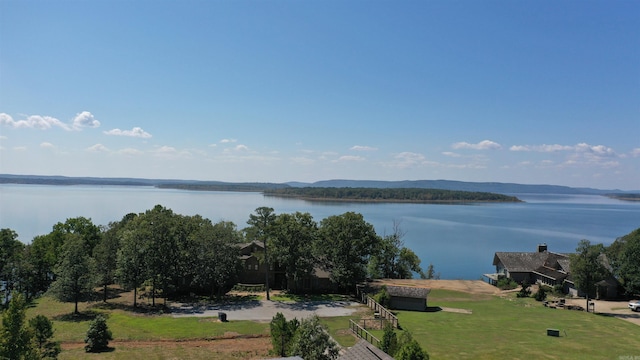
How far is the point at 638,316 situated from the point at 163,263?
145 ft

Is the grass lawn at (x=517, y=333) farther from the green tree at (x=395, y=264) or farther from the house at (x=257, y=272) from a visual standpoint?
the green tree at (x=395, y=264)

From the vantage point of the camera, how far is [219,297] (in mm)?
41375

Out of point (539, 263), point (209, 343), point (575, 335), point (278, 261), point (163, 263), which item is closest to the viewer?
point (209, 343)

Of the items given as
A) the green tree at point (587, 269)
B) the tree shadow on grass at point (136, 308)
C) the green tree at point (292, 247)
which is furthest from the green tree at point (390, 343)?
the green tree at point (587, 269)

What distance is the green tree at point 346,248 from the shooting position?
44094 mm

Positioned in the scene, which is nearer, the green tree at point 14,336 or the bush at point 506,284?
the green tree at point 14,336

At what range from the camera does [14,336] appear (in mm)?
16703

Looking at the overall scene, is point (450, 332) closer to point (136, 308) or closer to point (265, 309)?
point (265, 309)

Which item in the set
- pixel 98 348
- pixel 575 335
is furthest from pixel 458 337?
pixel 98 348

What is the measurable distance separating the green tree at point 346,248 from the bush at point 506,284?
17.1 metres

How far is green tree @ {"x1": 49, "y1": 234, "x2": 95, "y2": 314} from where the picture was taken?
34719 mm

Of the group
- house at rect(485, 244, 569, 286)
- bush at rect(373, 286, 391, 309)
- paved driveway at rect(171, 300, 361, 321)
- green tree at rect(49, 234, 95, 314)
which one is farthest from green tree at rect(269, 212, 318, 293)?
house at rect(485, 244, 569, 286)

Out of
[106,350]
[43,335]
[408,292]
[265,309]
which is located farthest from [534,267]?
[43,335]

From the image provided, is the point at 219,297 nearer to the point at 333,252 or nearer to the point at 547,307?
the point at 333,252
